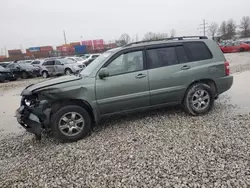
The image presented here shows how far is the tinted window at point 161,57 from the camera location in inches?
175

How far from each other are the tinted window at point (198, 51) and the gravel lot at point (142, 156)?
4.46ft

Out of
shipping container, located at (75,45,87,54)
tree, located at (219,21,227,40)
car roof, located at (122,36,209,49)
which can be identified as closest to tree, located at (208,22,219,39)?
tree, located at (219,21,227,40)

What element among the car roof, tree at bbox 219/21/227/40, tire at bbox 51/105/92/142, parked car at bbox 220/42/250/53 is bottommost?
tire at bbox 51/105/92/142

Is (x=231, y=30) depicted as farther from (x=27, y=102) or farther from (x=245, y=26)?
(x=27, y=102)

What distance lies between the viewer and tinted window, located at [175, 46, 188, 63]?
15.1 ft

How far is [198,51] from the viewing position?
4730 mm

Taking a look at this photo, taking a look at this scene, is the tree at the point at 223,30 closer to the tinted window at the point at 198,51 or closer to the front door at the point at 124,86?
the tinted window at the point at 198,51

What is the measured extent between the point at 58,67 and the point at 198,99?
13447 millimetres

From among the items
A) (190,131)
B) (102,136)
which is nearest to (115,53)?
(102,136)

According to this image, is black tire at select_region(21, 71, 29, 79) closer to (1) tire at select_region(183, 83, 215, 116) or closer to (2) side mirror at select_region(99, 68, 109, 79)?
(2) side mirror at select_region(99, 68, 109, 79)

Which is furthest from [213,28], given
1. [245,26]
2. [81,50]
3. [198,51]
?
[198,51]

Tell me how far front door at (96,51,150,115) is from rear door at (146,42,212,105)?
188 mm


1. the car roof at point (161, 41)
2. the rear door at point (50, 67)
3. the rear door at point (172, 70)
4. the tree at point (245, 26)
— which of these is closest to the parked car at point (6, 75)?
the rear door at point (50, 67)

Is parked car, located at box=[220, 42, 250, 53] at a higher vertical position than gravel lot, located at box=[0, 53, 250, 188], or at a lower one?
higher
